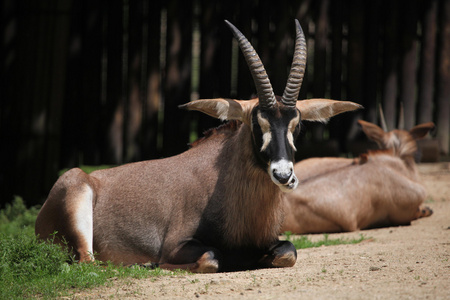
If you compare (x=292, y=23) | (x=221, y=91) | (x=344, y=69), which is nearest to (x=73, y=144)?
(x=221, y=91)

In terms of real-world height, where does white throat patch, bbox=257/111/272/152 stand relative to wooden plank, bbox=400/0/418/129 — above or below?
below

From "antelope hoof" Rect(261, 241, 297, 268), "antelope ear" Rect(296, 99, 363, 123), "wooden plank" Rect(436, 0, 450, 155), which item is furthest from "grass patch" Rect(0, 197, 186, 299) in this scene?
"wooden plank" Rect(436, 0, 450, 155)

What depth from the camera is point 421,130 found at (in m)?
11.0

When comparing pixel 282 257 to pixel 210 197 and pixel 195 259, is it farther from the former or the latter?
pixel 210 197

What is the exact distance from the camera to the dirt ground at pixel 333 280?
16.6ft

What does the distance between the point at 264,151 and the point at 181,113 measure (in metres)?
5.14

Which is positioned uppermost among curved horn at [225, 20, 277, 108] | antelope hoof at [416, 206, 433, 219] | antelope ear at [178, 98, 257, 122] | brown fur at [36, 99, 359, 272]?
curved horn at [225, 20, 277, 108]

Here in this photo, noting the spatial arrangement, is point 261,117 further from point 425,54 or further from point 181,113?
point 425,54

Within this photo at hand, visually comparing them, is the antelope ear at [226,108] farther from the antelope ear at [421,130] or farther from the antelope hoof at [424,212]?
the antelope ear at [421,130]

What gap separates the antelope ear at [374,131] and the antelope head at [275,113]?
167 inches

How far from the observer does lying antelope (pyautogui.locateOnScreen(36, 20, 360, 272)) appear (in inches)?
251

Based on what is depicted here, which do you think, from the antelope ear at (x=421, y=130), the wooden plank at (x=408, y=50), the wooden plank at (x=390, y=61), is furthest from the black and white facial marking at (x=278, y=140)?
the wooden plank at (x=408, y=50)

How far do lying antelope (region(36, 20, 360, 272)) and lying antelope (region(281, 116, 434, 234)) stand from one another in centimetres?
259

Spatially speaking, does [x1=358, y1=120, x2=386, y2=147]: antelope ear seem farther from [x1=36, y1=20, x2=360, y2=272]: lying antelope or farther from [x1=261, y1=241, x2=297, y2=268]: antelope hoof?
[x1=261, y1=241, x2=297, y2=268]: antelope hoof
